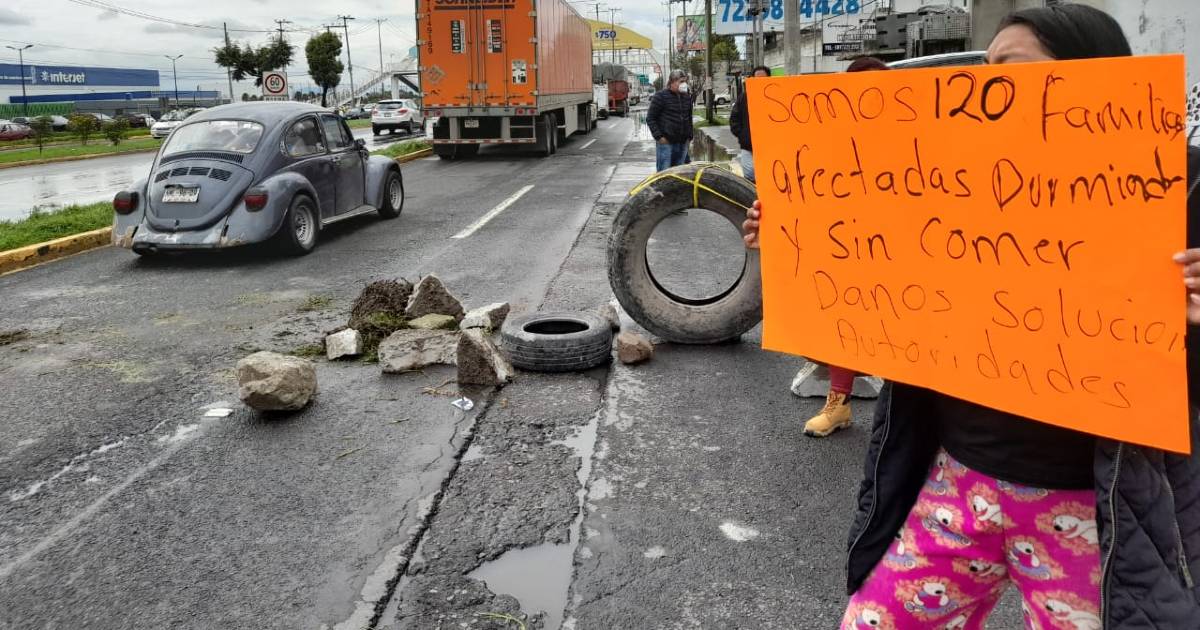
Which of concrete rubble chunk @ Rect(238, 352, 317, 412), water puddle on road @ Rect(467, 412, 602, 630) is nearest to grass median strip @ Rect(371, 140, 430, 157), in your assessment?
concrete rubble chunk @ Rect(238, 352, 317, 412)

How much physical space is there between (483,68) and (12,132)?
128ft

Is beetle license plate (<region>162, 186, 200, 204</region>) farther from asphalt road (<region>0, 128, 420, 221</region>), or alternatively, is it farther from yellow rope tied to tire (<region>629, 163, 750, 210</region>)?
yellow rope tied to tire (<region>629, 163, 750, 210</region>)

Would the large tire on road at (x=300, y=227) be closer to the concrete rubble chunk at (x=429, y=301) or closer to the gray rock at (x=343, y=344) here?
the concrete rubble chunk at (x=429, y=301)

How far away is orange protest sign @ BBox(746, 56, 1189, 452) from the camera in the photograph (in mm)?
1601

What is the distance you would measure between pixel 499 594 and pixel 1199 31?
37.3 feet

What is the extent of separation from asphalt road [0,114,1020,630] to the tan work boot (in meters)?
0.06

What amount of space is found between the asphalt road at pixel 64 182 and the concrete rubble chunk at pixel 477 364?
11.3m

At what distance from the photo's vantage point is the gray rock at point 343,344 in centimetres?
615

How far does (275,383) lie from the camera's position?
496 cm

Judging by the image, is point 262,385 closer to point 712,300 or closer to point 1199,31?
point 712,300

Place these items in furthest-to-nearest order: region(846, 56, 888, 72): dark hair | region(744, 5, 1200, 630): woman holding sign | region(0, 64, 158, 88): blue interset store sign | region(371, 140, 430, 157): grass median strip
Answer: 1. region(0, 64, 158, 88): blue interset store sign
2. region(371, 140, 430, 157): grass median strip
3. region(846, 56, 888, 72): dark hair
4. region(744, 5, 1200, 630): woman holding sign

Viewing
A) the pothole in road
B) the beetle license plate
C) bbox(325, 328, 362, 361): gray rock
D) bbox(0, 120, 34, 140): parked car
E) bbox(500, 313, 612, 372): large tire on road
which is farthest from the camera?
bbox(0, 120, 34, 140): parked car

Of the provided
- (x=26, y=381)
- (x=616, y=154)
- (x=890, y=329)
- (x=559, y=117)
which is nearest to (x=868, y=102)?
(x=890, y=329)

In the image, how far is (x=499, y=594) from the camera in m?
3.21
